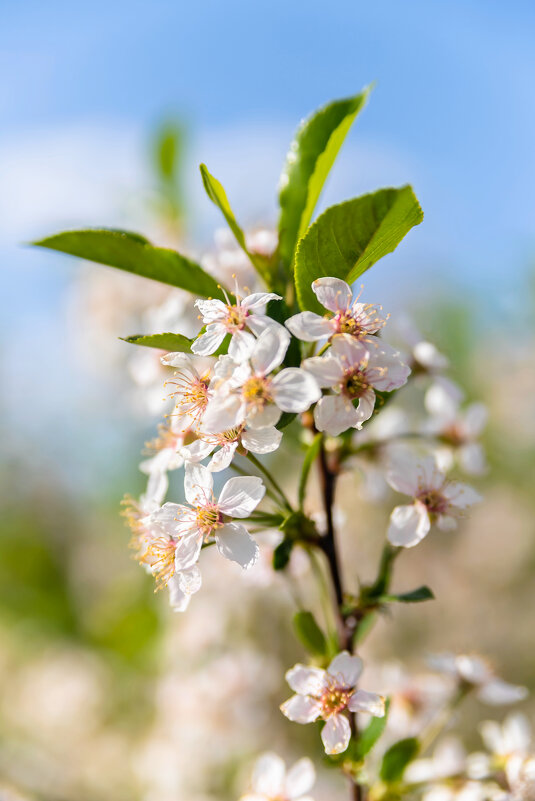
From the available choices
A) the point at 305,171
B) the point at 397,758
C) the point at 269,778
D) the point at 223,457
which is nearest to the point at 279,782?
the point at 269,778

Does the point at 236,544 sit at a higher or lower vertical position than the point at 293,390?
lower

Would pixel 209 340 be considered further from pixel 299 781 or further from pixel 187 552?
pixel 299 781

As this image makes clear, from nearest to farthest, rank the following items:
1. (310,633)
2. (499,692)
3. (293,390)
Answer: (293,390) < (310,633) < (499,692)

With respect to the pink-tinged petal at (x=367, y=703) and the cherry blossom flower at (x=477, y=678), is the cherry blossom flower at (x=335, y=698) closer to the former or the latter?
the pink-tinged petal at (x=367, y=703)

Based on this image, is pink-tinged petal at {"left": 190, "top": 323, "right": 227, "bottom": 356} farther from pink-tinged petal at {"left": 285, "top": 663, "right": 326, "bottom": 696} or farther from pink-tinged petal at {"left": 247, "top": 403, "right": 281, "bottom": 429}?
pink-tinged petal at {"left": 285, "top": 663, "right": 326, "bottom": 696}

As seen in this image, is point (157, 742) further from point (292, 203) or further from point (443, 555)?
point (292, 203)

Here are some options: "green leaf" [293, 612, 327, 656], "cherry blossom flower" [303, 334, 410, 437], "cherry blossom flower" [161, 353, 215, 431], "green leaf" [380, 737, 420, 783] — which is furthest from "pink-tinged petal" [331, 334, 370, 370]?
"green leaf" [380, 737, 420, 783]

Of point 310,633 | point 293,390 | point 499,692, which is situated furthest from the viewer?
point 499,692
